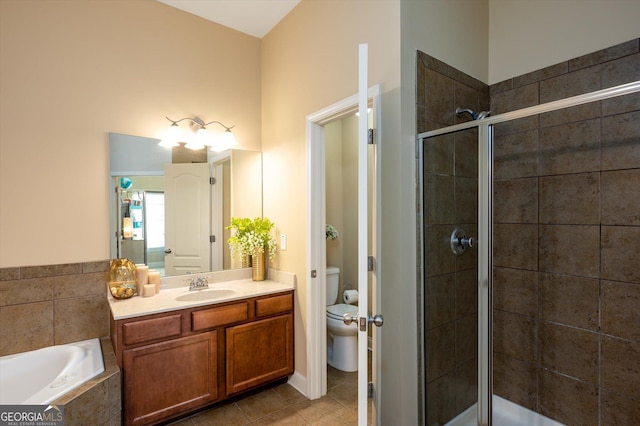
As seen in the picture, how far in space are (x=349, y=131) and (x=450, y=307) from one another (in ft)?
7.19

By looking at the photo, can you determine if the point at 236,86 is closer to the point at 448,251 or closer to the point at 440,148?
the point at 440,148

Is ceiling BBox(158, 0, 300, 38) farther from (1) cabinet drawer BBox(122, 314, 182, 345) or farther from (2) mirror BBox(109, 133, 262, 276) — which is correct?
(1) cabinet drawer BBox(122, 314, 182, 345)

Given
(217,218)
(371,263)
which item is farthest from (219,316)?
(371,263)

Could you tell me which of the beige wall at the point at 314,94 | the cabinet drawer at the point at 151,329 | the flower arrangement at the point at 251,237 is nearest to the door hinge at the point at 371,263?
the beige wall at the point at 314,94

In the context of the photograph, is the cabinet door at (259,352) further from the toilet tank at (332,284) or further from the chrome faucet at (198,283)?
the toilet tank at (332,284)

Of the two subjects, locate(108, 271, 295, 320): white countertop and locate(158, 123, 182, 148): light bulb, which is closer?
locate(108, 271, 295, 320): white countertop

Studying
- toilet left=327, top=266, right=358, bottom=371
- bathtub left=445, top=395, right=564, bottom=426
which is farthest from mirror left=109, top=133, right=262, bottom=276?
bathtub left=445, top=395, right=564, bottom=426

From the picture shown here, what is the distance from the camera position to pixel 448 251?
1.96 m

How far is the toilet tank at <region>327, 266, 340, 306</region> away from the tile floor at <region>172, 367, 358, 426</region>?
810 mm

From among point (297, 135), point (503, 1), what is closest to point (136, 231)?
point (297, 135)

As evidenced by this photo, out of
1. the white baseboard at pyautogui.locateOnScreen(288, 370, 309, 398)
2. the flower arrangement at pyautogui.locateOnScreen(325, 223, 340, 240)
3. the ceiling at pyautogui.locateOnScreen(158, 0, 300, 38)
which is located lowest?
the white baseboard at pyautogui.locateOnScreen(288, 370, 309, 398)

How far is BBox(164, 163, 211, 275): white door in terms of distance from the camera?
102 inches

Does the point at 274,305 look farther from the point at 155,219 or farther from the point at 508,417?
the point at 508,417

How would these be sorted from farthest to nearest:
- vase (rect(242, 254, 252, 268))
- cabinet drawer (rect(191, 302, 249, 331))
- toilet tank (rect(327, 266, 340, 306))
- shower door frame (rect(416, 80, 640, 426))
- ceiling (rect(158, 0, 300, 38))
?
1. toilet tank (rect(327, 266, 340, 306))
2. vase (rect(242, 254, 252, 268))
3. ceiling (rect(158, 0, 300, 38))
4. cabinet drawer (rect(191, 302, 249, 331))
5. shower door frame (rect(416, 80, 640, 426))
